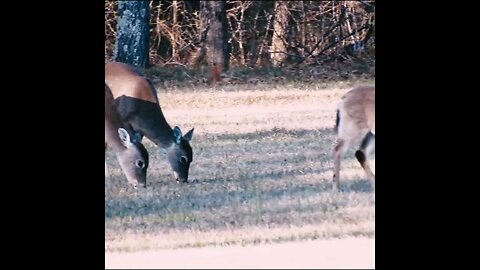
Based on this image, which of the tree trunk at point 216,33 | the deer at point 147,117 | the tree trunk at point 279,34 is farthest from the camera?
the tree trunk at point 279,34

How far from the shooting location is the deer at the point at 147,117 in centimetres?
895

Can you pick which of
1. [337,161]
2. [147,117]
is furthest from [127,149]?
[337,161]

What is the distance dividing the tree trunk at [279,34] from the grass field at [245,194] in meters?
6.31

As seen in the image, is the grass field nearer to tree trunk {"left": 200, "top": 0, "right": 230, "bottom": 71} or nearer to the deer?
the deer

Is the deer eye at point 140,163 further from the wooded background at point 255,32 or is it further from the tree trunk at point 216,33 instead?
the tree trunk at point 216,33

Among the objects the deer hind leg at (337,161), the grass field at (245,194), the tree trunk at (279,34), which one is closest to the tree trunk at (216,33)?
the tree trunk at (279,34)

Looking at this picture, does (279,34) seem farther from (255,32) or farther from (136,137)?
(136,137)

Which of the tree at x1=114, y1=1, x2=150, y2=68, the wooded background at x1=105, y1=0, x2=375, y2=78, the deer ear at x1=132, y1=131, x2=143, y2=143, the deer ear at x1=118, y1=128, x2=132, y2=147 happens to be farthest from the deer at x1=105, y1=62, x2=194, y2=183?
the wooded background at x1=105, y1=0, x2=375, y2=78

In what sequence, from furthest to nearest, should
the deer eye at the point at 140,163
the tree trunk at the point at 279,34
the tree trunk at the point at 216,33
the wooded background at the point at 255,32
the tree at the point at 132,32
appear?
the tree trunk at the point at 279,34
the wooded background at the point at 255,32
the tree trunk at the point at 216,33
the tree at the point at 132,32
the deer eye at the point at 140,163

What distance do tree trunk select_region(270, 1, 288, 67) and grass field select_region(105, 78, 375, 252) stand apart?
6309mm

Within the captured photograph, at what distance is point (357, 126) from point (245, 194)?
943 millimetres
